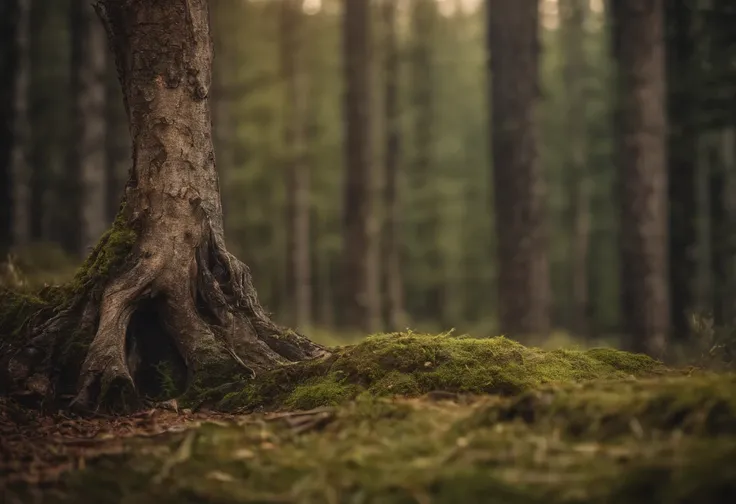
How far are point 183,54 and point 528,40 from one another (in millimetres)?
6071

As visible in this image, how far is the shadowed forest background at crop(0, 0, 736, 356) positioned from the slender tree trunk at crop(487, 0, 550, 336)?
0.10 ft

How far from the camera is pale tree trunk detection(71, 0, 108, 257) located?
51.7 ft

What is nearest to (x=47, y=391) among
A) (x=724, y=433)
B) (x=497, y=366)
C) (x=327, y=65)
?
(x=497, y=366)

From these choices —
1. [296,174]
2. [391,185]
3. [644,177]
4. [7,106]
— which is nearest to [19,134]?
[7,106]

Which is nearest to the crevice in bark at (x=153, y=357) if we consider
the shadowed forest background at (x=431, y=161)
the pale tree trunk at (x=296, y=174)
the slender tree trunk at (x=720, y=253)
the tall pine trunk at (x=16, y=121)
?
the shadowed forest background at (x=431, y=161)

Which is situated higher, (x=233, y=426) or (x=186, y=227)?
(x=186, y=227)

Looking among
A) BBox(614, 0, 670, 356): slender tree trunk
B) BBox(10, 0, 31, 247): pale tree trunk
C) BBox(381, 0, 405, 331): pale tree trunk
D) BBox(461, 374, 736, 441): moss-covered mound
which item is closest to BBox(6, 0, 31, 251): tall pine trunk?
BBox(10, 0, 31, 247): pale tree trunk

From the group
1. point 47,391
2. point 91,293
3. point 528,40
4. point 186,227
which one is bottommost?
point 47,391

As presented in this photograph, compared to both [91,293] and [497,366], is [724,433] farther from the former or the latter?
[91,293]

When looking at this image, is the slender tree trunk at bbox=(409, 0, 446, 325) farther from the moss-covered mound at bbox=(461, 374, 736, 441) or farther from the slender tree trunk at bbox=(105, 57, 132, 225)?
the moss-covered mound at bbox=(461, 374, 736, 441)

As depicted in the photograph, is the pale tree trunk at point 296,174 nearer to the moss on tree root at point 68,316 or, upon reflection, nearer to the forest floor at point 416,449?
the moss on tree root at point 68,316

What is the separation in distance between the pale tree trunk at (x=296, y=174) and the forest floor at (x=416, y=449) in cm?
1718

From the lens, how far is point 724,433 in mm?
2828

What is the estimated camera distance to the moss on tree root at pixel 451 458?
2389 mm
